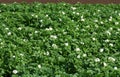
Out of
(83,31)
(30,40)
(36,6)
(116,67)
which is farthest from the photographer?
(36,6)

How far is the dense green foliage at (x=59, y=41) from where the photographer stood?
5817 millimetres

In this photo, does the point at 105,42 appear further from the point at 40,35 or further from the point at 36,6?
the point at 36,6

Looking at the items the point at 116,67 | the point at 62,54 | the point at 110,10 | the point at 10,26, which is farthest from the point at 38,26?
the point at 116,67

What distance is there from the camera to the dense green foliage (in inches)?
229

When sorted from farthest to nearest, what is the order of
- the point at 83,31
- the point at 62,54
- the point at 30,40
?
the point at 83,31, the point at 30,40, the point at 62,54

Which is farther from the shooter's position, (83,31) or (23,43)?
(83,31)

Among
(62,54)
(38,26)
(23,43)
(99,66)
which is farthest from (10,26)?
(99,66)

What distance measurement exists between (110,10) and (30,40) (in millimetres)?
3167

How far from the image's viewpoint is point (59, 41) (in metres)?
6.98

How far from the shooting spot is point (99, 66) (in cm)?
579

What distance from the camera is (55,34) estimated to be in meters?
7.44

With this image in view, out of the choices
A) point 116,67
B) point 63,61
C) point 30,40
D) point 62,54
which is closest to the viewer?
point 116,67

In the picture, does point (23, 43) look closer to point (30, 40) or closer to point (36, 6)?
point (30, 40)

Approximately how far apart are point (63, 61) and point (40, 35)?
4.24ft
